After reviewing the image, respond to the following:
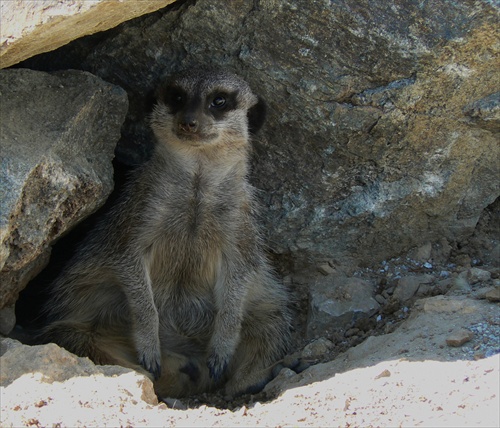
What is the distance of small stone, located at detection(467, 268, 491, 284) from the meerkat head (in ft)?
3.79

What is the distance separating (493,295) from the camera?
291 centimetres

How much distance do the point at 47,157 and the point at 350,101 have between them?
1.32m

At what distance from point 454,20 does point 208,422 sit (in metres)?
1.84

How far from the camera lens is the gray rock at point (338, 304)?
11.8ft

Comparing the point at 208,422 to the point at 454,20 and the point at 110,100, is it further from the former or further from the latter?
the point at 454,20

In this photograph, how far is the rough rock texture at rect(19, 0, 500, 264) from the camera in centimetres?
309

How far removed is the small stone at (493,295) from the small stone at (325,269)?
0.98 metres

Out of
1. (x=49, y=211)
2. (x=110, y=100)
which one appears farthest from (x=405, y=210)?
(x=49, y=211)

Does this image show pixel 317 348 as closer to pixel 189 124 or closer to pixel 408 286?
pixel 408 286

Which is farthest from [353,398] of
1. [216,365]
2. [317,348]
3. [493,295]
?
Answer: [216,365]

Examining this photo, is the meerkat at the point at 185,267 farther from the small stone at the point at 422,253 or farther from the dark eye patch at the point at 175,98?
the small stone at the point at 422,253

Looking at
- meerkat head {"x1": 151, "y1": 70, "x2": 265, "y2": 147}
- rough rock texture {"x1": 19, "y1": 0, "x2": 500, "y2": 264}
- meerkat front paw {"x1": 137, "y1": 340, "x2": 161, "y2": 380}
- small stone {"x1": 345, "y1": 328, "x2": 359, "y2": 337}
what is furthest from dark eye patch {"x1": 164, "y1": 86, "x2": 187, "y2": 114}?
small stone {"x1": 345, "y1": 328, "x2": 359, "y2": 337}

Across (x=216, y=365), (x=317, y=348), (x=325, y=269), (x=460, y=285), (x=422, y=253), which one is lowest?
(x=216, y=365)

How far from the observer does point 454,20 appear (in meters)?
3.03
